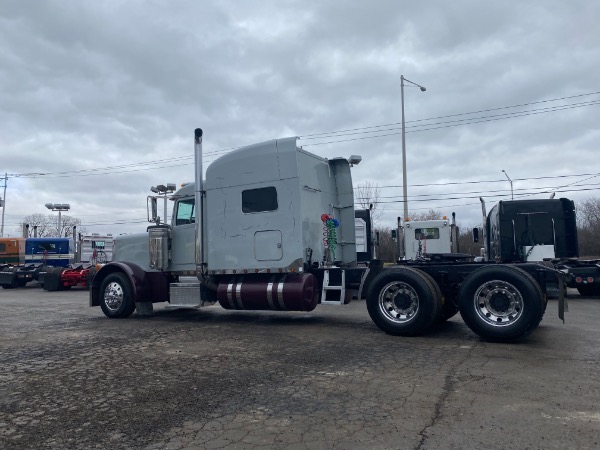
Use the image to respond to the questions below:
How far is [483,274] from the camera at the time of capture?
7.77 m

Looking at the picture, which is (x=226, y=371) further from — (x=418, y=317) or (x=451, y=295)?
(x=451, y=295)

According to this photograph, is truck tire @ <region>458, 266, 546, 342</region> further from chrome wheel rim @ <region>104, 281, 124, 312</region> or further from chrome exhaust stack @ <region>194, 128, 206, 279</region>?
chrome wheel rim @ <region>104, 281, 124, 312</region>

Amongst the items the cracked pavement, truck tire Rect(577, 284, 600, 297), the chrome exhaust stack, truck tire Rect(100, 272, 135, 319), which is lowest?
the cracked pavement

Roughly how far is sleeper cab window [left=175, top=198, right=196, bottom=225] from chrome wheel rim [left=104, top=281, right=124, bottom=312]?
2.05m

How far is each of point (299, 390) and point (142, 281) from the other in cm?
732


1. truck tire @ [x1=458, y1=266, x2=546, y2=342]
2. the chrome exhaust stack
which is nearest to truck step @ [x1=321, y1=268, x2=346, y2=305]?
truck tire @ [x1=458, y1=266, x2=546, y2=342]

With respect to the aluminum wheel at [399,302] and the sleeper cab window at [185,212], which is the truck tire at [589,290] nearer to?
the aluminum wheel at [399,302]

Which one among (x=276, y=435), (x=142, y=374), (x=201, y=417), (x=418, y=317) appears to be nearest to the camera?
(x=276, y=435)

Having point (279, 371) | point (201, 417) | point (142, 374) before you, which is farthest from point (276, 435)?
point (142, 374)

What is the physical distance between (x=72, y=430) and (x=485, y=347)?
18.6 feet

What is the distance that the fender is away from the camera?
11.6 m

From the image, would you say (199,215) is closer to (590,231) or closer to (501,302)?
(501,302)

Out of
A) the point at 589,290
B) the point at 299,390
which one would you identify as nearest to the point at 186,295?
the point at 299,390

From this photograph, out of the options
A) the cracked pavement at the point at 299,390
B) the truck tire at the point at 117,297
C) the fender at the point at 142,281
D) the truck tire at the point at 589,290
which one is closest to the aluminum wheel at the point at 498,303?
the cracked pavement at the point at 299,390
